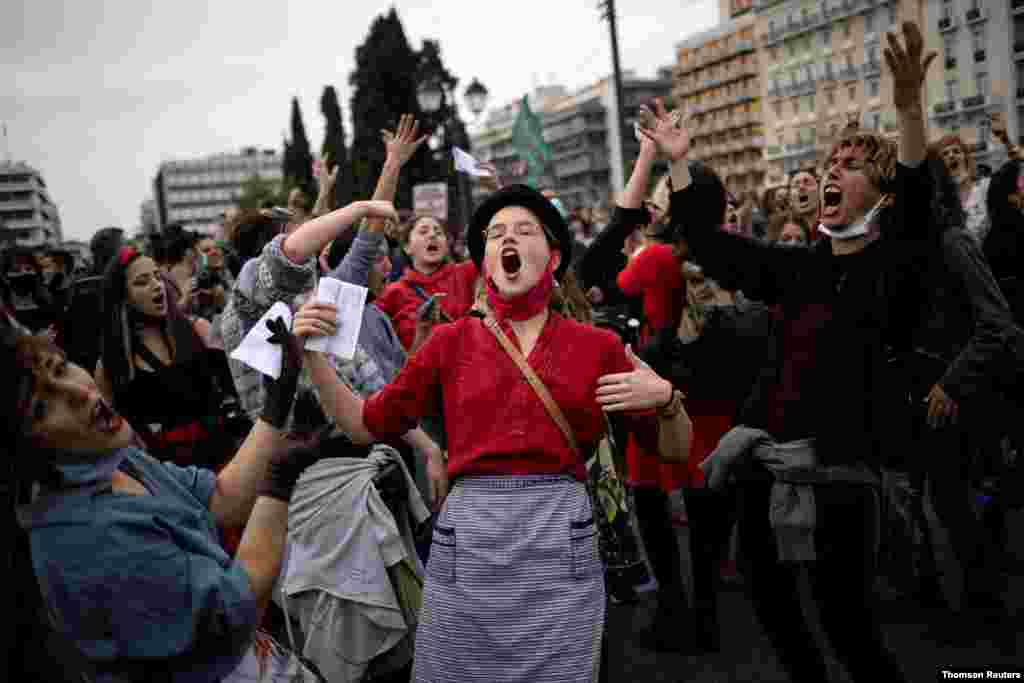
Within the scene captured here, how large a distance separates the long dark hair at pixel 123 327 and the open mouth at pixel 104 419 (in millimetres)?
2381

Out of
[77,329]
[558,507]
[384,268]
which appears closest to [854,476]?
[558,507]

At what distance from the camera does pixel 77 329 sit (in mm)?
7164

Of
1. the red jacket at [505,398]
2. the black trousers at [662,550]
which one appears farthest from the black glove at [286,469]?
the black trousers at [662,550]

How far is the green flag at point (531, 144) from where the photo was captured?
581 inches

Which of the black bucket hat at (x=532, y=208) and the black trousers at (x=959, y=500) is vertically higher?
the black bucket hat at (x=532, y=208)

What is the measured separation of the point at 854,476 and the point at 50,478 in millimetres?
2582

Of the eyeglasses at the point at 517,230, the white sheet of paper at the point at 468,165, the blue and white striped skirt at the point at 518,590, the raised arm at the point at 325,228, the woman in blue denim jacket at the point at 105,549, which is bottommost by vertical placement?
the blue and white striped skirt at the point at 518,590

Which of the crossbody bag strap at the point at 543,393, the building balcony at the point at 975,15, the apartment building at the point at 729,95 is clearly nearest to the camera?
the crossbody bag strap at the point at 543,393

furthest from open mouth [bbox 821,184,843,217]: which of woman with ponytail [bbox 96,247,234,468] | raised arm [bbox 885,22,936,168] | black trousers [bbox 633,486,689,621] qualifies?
woman with ponytail [bbox 96,247,234,468]

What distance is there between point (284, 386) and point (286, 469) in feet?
0.97

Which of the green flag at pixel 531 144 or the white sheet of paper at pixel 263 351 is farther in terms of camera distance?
the green flag at pixel 531 144

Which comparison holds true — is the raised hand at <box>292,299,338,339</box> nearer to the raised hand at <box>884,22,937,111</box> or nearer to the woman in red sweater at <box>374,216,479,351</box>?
the raised hand at <box>884,22,937,111</box>

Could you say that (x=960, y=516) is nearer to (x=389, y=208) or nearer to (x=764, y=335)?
(x=764, y=335)

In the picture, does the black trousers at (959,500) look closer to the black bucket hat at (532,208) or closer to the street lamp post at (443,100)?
the black bucket hat at (532,208)
